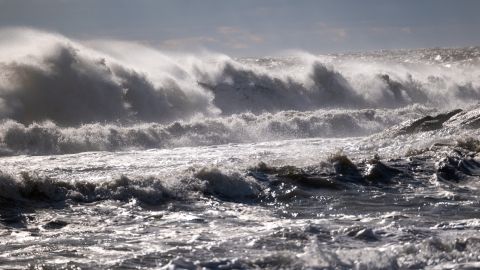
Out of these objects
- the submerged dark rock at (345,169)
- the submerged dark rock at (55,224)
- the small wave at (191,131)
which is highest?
the small wave at (191,131)

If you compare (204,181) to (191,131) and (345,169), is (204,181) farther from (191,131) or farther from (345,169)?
(191,131)

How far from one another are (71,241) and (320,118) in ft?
56.1

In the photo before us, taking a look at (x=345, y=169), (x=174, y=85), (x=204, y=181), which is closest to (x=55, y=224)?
(x=204, y=181)

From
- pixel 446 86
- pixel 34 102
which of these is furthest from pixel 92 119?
pixel 446 86

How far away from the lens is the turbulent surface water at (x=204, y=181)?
6.50 metres

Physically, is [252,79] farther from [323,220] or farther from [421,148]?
[323,220]

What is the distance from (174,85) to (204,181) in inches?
727

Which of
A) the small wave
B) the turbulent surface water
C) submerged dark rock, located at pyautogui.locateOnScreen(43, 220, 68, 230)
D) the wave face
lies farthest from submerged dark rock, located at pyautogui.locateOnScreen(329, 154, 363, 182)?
the wave face

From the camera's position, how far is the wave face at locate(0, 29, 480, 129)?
22864 mm

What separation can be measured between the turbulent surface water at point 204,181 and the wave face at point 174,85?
3.6 inches

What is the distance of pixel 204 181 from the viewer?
10016 mm

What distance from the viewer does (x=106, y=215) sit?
27.2ft

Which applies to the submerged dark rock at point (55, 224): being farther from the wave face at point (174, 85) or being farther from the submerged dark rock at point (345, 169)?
the wave face at point (174, 85)

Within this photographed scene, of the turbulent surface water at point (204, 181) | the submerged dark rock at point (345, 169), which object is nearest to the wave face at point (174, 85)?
the turbulent surface water at point (204, 181)
